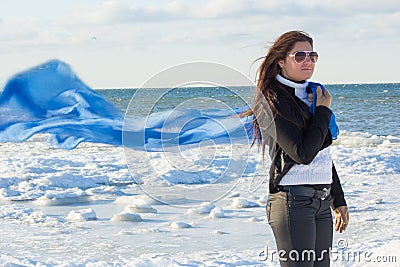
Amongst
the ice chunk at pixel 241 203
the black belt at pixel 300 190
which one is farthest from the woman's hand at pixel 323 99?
the ice chunk at pixel 241 203

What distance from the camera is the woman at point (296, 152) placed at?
3.05 metres

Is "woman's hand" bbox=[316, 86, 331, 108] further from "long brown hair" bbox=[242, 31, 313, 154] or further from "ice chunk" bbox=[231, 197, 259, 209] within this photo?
"ice chunk" bbox=[231, 197, 259, 209]

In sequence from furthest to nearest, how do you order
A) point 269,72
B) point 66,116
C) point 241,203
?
point 241,203 → point 66,116 → point 269,72

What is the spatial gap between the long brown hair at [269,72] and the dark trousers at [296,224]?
317 millimetres

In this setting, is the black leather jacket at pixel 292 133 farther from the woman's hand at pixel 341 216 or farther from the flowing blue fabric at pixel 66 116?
the flowing blue fabric at pixel 66 116

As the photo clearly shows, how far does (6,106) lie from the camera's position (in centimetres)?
596

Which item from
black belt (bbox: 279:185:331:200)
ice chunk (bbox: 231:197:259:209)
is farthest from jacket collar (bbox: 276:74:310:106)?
ice chunk (bbox: 231:197:259:209)

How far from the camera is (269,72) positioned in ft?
10.6

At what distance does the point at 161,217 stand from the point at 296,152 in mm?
5233

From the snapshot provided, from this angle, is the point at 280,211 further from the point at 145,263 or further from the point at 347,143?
the point at 347,143

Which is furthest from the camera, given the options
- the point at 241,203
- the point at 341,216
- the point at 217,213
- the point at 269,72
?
the point at 241,203

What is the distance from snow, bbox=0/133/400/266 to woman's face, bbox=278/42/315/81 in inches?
19.3

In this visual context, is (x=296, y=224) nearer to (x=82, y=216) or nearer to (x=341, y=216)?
(x=341, y=216)

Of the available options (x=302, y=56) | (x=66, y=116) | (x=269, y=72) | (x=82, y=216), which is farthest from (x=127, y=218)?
(x=302, y=56)
